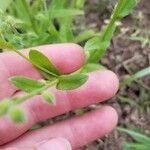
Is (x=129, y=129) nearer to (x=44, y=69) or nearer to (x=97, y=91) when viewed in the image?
(x=97, y=91)

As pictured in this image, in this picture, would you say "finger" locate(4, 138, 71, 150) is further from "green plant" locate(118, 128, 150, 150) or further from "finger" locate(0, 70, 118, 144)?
"green plant" locate(118, 128, 150, 150)

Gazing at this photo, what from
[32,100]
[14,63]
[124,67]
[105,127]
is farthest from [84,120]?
[124,67]

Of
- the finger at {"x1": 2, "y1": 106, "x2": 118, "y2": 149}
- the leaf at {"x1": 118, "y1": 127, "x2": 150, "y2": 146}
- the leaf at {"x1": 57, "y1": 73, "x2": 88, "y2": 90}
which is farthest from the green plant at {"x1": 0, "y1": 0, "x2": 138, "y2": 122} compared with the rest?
the leaf at {"x1": 118, "y1": 127, "x2": 150, "y2": 146}

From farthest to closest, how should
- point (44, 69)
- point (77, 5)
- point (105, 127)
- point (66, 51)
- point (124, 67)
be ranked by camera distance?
point (124, 67), point (77, 5), point (105, 127), point (66, 51), point (44, 69)

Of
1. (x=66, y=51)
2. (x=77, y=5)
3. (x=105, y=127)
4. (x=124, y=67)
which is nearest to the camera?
(x=66, y=51)

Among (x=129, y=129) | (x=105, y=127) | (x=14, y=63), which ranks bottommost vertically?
(x=129, y=129)

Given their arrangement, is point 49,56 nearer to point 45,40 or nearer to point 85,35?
point 45,40

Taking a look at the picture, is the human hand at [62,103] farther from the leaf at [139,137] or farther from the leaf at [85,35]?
the leaf at [85,35]

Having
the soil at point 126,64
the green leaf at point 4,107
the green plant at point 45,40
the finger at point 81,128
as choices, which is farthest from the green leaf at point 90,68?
the green leaf at point 4,107
